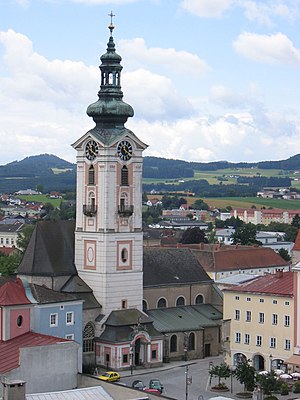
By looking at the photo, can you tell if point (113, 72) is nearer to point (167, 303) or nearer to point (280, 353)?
point (167, 303)

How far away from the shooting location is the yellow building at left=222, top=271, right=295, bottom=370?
247 feet

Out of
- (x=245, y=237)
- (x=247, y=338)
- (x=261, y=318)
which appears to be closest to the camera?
(x=261, y=318)

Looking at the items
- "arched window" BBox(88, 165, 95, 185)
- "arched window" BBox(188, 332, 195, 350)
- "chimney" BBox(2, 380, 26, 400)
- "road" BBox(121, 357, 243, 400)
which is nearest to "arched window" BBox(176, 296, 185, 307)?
"arched window" BBox(188, 332, 195, 350)

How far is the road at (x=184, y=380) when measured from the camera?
66.8 m

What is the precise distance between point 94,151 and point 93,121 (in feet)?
9.27

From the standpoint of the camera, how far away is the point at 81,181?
80.5m

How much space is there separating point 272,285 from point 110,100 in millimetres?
18372

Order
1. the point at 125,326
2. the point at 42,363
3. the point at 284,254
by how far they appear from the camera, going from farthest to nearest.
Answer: the point at 284,254 → the point at 125,326 → the point at 42,363

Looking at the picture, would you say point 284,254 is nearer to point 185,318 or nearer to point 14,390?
point 185,318

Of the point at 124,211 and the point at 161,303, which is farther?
the point at 161,303

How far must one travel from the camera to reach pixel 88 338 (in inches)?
3044

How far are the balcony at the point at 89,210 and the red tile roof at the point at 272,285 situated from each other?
11706 millimetres

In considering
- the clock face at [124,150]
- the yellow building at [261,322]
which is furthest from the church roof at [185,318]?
the clock face at [124,150]

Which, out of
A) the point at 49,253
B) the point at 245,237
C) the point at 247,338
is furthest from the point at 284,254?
the point at 49,253
